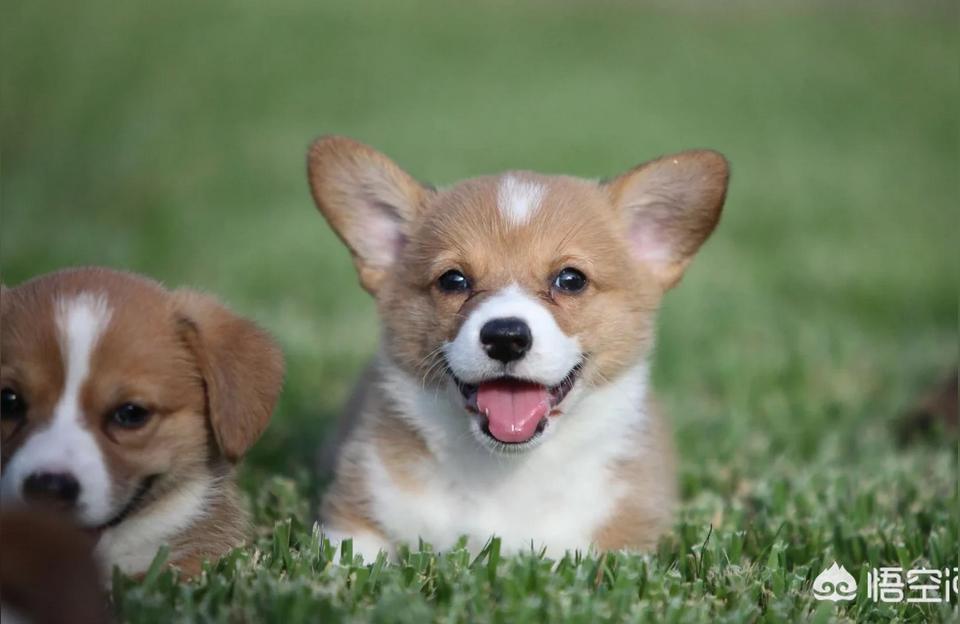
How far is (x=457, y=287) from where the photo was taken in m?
4.21

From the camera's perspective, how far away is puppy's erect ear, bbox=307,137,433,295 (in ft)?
15.1

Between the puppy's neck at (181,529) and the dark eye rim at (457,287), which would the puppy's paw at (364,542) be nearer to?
the puppy's neck at (181,529)

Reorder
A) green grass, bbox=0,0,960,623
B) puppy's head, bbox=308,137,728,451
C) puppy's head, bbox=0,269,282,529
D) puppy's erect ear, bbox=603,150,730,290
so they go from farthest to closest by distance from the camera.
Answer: puppy's erect ear, bbox=603,150,730,290
puppy's head, bbox=308,137,728,451
green grass, bbox=0,0,960,623
puppy's head, bbox=0,269,282,529

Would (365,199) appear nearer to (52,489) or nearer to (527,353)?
(527,353)

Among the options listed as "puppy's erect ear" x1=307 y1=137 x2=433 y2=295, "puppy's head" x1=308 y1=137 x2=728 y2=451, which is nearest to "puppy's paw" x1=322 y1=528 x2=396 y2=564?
"puppy's head" x1=308 y1=137 x2=728 y2=451

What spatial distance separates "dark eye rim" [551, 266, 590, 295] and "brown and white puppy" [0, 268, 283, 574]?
3.26 ft

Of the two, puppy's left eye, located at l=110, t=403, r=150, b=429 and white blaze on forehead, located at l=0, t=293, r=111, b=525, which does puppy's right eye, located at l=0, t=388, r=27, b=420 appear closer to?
white blaze on forehead, located at l=0, t=293, r=111, b=525

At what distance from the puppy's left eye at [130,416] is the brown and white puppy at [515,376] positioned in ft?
3.24

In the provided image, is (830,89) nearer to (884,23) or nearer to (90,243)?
(884,23)

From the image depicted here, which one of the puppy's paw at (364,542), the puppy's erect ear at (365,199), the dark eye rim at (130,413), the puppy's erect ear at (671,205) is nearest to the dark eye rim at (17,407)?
the dark eye rim at (130,413)

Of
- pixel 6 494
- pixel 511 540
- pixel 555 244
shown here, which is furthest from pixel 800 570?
pixel 6 494

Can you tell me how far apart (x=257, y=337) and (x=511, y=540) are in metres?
1.13

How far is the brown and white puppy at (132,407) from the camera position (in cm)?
328

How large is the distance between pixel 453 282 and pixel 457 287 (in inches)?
1.1
